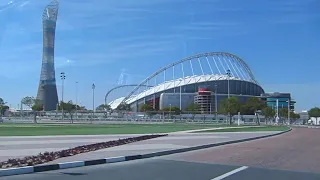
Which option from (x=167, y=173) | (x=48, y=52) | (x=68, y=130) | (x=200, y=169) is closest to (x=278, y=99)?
(x=48, y=52)

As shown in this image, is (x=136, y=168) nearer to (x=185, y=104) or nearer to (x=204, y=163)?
(x=204, y=163)

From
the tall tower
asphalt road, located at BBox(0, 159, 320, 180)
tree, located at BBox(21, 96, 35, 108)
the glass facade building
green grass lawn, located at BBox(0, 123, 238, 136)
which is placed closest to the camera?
asphalt road, located at BBox(0, 159, 320, 180)

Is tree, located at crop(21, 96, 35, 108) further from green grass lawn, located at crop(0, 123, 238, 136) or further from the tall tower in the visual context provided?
green grass lawn, located at crop(0, 123, 238, 136)

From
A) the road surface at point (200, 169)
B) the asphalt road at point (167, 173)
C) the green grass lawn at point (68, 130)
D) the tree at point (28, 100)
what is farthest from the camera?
the tree at point (28, 100)

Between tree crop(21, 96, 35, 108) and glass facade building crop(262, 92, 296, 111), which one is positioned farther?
glass facade building crop(262, 92, 296, 111)

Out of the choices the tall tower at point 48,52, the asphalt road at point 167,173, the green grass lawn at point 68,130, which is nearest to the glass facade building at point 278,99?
the tall tower at point 48,52

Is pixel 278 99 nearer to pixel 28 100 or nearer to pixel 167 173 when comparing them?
pixel 28 100

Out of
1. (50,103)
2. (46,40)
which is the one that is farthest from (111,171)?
(50,103)

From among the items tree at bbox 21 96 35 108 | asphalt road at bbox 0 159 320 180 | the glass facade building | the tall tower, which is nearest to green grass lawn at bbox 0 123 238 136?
asphalt road at bbox 0 159 320 180

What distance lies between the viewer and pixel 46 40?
119188mm

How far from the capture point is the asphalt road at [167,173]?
11.0 m

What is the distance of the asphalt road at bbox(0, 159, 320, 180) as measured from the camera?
11.0m

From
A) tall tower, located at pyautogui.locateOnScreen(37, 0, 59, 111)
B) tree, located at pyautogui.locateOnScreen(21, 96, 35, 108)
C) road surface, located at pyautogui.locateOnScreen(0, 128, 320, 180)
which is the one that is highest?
tall tower, located at pyautogui.locateOnScreen(37, 0, 59, 111)

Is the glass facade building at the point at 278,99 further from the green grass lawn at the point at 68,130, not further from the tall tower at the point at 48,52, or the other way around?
the green grass lawn at the point at 68,130
